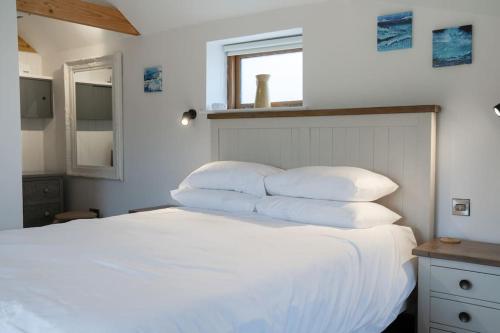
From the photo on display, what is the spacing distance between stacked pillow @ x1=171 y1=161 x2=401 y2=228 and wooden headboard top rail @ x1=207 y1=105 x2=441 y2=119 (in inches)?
13.8

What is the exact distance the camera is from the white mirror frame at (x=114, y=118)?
4324mm

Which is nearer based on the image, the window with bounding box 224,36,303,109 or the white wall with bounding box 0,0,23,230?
the white wall with bounding box 0,0,23,230

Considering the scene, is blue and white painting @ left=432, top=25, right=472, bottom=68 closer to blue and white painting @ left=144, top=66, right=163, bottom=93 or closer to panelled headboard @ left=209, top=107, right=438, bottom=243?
panelled headboard @ left=209, top=107, right=438, bottom=243

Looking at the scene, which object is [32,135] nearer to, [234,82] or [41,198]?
[41,198]

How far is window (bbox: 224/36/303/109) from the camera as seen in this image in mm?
3467

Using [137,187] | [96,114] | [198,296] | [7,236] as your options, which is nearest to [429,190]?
[198,296]

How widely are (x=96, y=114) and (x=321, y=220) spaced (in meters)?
2.94

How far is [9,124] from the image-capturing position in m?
3.28

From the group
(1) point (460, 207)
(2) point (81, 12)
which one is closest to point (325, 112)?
(1) point (460, 207)

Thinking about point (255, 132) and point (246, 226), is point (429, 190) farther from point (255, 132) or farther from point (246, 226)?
point (255, 132)

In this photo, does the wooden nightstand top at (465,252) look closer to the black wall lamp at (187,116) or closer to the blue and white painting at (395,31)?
the blue and white painting at (395,31)

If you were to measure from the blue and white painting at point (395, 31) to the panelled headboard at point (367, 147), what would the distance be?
0.40 m

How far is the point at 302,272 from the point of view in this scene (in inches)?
68.4

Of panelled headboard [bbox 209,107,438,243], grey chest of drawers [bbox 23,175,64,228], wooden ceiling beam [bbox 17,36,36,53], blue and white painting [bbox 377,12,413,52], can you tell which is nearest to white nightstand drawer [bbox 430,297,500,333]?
panelled headboard [bbox 209,107,438,243]
